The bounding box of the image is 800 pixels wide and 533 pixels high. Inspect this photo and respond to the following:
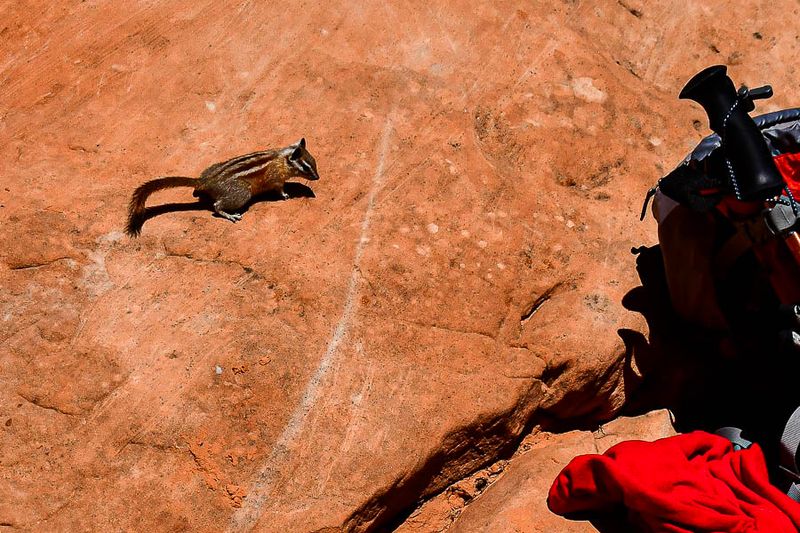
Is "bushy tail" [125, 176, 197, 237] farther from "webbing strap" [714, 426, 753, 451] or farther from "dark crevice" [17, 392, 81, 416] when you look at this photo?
"webbing strap" [714, 426, 753, 451]

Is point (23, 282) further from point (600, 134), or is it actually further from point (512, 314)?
point (600, 134)

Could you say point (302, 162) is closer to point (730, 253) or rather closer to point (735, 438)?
point (730, 253)

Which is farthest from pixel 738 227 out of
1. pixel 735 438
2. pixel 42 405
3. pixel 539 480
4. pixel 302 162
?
pixel 42 405

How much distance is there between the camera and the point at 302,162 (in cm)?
493

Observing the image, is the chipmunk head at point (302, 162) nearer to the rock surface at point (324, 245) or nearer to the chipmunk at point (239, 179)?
the chipmunk at point (239, 179)

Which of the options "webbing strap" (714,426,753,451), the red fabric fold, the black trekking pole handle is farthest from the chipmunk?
"webbing strap" (714,426,753,451)

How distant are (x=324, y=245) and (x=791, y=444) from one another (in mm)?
2683

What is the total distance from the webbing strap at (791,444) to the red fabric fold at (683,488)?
0.12m

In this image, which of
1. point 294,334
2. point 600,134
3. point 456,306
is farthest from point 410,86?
point 294,334

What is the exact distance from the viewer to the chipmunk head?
4.92 meters

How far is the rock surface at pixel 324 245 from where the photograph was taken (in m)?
3.77

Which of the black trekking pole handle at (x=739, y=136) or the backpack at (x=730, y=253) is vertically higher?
the black trekking pole handle at (x=739, y=136)

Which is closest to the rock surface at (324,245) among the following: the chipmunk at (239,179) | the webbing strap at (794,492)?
the chipmunk at (239,179)

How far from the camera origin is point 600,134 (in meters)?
5.62
